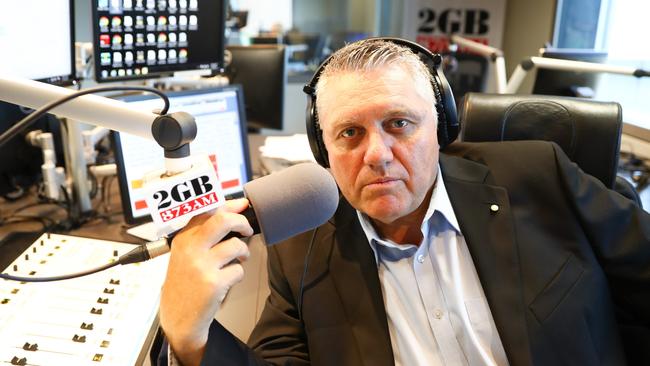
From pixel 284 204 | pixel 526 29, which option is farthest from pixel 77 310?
pixel 526 29

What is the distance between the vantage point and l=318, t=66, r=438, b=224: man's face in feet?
3.02

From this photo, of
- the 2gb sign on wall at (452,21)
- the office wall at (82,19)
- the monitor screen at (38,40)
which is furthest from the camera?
the 2gb sign on wall at (452,21)

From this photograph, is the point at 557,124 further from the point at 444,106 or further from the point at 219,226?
the point at 219,226

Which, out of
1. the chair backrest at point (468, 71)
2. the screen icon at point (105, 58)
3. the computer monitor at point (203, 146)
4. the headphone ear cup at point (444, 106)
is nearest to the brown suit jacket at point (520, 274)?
the headphone ear cup at point (444, 106)

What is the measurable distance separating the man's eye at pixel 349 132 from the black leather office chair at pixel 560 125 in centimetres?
38

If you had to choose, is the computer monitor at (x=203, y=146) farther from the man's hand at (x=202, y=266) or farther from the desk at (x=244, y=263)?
the man's hand at (x=202, y=266)

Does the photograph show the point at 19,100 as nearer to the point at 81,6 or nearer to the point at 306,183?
the point at 306,183

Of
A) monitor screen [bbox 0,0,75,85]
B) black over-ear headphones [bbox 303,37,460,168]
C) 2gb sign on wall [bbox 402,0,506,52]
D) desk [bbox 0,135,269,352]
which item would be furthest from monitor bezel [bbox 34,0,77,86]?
2gb sign on wall [bbox 402,0,506,52]

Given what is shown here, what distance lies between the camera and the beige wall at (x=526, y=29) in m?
3.84

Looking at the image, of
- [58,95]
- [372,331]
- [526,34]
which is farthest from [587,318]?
[526,34]

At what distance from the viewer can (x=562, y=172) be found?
1.04m

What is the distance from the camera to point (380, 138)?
919mm

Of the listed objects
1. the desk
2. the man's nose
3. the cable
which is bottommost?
A: the desk

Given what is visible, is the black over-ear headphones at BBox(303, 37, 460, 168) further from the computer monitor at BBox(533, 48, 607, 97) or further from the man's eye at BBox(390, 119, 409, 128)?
the computer monitor at BBox(533, 48, 607, 97)
